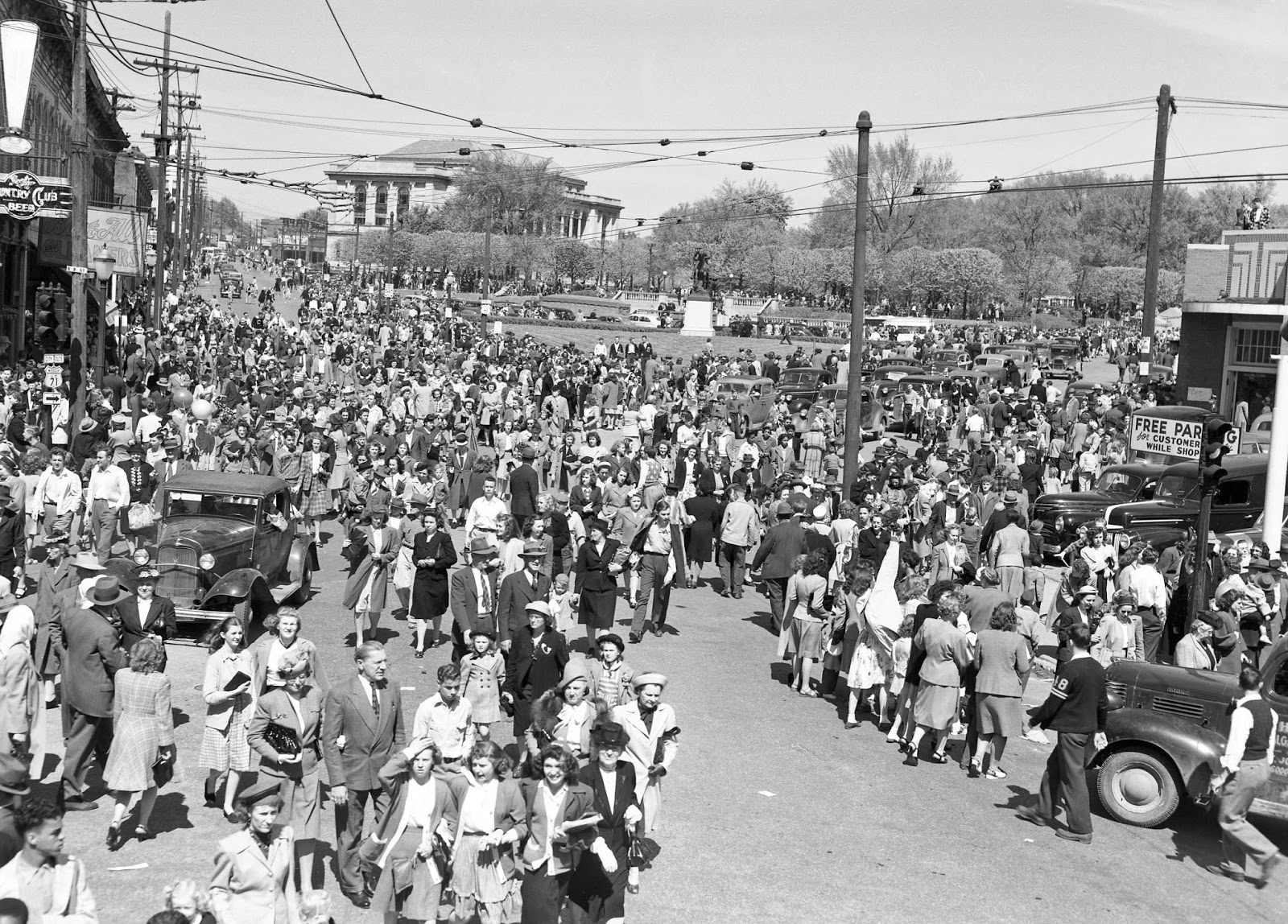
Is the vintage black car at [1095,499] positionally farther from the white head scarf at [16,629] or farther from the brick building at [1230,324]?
the white head scarf at [16,629]

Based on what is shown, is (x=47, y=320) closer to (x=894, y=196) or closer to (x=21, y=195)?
(x=21, y=195)

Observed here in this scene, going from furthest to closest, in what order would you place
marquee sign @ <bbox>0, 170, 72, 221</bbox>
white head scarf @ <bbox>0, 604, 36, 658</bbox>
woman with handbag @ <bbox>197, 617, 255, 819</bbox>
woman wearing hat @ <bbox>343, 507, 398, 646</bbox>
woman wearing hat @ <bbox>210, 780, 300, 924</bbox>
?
marquee sign @ <bbox>0, 170, 72, 221</bbox> → woman wearing hat @ <bbox>343, 507, 398, 646</bbox> → white head scarf @ <bbox>0, 604, 36, 658</bbox> → woman with handbag @ <bbox>197, 617, 255, 819</bbox> → woman wearing hat @ <bbox>210, 780, 300, 924</bbox>

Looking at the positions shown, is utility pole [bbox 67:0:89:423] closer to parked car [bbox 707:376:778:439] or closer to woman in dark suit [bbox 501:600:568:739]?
parked car [bbox 707:376:778:439]

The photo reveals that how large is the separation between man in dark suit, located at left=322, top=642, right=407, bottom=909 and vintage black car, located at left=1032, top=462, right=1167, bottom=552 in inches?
583

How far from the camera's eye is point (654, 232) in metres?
135

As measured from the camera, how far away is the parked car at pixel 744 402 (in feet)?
122

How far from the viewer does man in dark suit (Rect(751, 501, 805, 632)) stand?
17.1 meters

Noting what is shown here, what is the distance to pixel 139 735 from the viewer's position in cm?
942

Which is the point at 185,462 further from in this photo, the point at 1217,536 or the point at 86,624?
the point at 1217,536

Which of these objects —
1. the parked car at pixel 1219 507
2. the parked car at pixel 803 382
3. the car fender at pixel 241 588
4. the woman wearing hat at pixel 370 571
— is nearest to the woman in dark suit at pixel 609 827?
the woman wearing hat at pixel 370 571

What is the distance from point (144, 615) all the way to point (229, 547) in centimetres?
386

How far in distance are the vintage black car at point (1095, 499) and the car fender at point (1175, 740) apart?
10607 mm

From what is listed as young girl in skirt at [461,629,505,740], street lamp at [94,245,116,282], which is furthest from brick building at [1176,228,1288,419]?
young girl in skirt at [461,629,505,740]

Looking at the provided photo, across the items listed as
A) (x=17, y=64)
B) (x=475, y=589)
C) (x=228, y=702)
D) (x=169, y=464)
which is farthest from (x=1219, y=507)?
(x=17, y=64)
